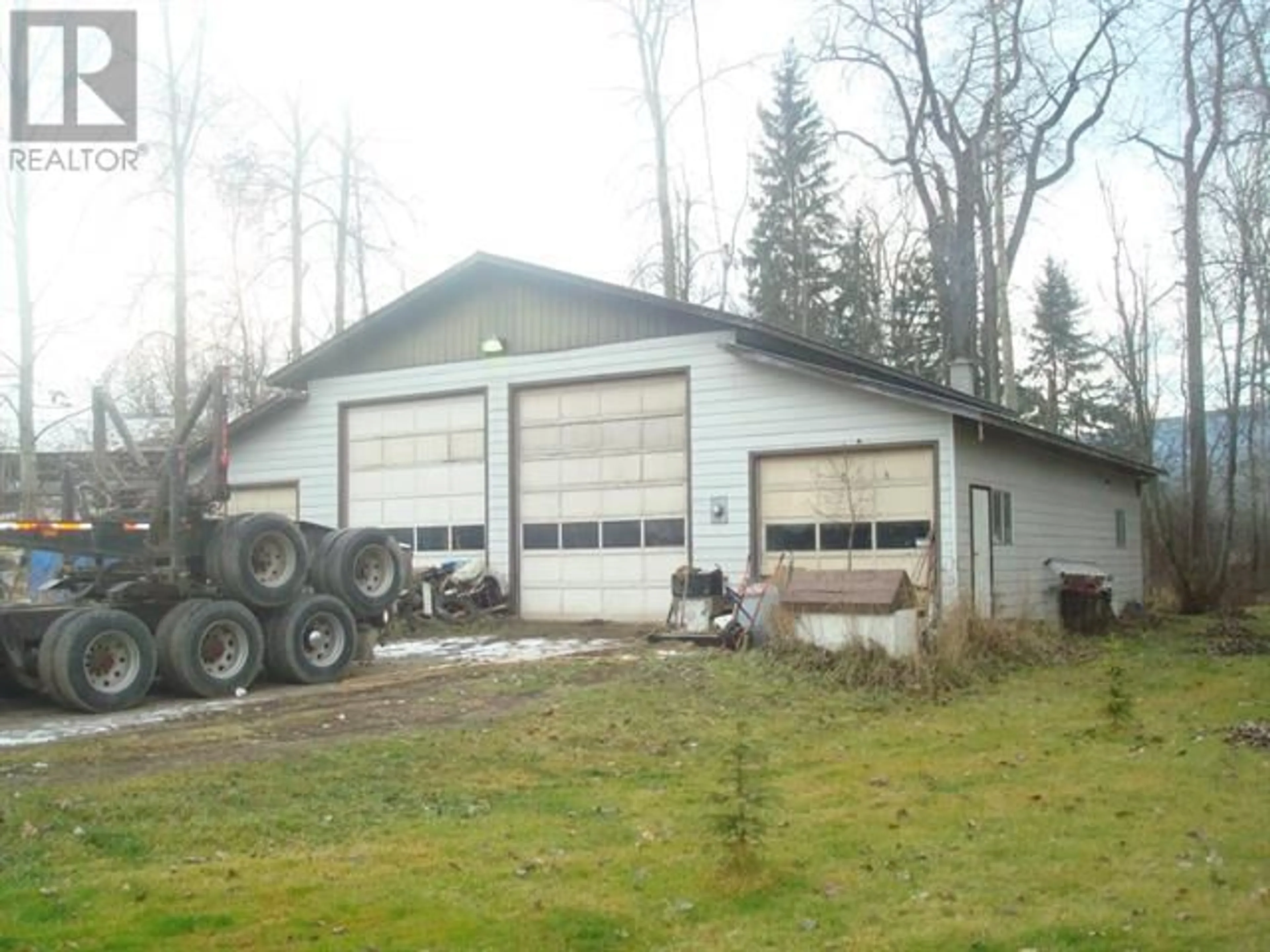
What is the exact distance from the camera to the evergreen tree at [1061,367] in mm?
49938

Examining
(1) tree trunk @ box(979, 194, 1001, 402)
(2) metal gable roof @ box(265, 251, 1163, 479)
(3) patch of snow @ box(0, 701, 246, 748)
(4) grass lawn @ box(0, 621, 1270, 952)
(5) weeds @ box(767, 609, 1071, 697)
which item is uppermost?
(1) tree trunk @ box(979, 194, 1001, 402)

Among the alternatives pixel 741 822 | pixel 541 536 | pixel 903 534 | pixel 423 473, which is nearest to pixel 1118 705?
pixel 741 822

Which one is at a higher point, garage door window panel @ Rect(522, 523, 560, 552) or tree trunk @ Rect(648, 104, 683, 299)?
tree trunk @ Rect(648, 104, 683, 299)

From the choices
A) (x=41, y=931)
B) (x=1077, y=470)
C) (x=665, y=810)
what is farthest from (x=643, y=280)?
(x=41, y=931)

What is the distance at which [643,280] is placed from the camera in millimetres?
32656

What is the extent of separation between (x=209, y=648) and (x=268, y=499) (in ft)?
38.2

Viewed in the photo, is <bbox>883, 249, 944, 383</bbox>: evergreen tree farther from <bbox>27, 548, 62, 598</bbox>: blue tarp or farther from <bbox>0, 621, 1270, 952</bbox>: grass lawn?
<bbox>0, 621, 1270, 952</bbox>: grass lawn

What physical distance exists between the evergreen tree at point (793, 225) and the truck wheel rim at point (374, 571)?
28077 mm

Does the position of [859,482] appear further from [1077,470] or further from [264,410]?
[264,410]

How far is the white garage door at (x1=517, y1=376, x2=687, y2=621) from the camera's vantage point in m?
19.8

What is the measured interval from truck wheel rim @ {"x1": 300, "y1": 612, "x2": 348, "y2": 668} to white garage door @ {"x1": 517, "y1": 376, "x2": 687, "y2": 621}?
6642 millimetres

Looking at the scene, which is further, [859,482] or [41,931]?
[859,482]

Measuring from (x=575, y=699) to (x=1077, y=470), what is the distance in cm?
1430

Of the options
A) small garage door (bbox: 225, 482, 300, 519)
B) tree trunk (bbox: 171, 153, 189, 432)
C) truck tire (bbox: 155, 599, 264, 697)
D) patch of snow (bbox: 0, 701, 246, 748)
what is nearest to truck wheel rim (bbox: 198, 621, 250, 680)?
truck tire (bbox: 155, 599, 264, 697)
